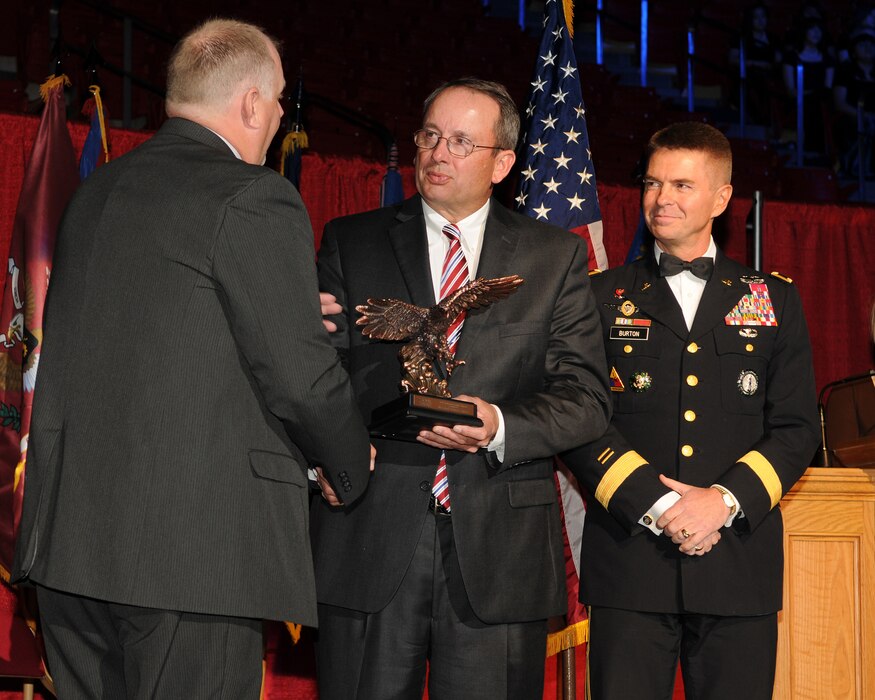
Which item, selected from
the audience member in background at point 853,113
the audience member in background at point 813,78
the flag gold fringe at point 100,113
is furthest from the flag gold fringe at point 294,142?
the audience member in background at point 853,113

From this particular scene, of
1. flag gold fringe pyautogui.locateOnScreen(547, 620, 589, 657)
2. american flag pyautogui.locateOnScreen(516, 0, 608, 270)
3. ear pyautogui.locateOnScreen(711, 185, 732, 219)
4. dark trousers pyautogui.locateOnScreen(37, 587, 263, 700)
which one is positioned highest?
american flag pyautogui.locateOnScreen(516, 0, 608, 270)

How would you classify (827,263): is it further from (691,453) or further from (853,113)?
(853,113)

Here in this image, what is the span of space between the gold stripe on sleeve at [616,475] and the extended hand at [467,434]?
469 mm

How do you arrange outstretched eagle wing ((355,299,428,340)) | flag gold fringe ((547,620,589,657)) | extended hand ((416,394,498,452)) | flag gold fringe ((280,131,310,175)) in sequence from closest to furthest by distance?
1. extended hand ((416,394,498,452))
2. outstretched eagle wing ((355,299,428,340))
3. flag gold fringe ((547,620,589,657))
4. flag gold fringe ((280,131,310,175))

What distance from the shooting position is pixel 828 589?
3.27 metres

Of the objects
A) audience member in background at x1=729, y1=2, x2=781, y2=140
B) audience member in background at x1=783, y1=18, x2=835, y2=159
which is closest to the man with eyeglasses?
audience member in background at x1=783, y1=18, x2=835, y2=159

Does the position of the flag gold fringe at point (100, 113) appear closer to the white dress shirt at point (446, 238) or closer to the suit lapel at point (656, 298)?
the white dress shirt at point (446, 238)

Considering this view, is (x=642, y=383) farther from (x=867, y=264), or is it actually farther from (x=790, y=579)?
(x=867, y=264)

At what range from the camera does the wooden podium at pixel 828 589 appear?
3.25 metres

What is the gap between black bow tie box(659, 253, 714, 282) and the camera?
3.05 m

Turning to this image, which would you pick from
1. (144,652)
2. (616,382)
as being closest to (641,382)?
(616,382)

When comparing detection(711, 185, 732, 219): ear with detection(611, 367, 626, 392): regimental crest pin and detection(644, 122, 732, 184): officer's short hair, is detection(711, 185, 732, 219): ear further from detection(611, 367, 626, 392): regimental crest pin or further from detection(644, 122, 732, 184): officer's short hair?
detection(611, 367, 626, 392): regimental crest pin

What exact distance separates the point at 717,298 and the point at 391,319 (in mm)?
996

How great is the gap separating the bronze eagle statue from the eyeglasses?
41cm
